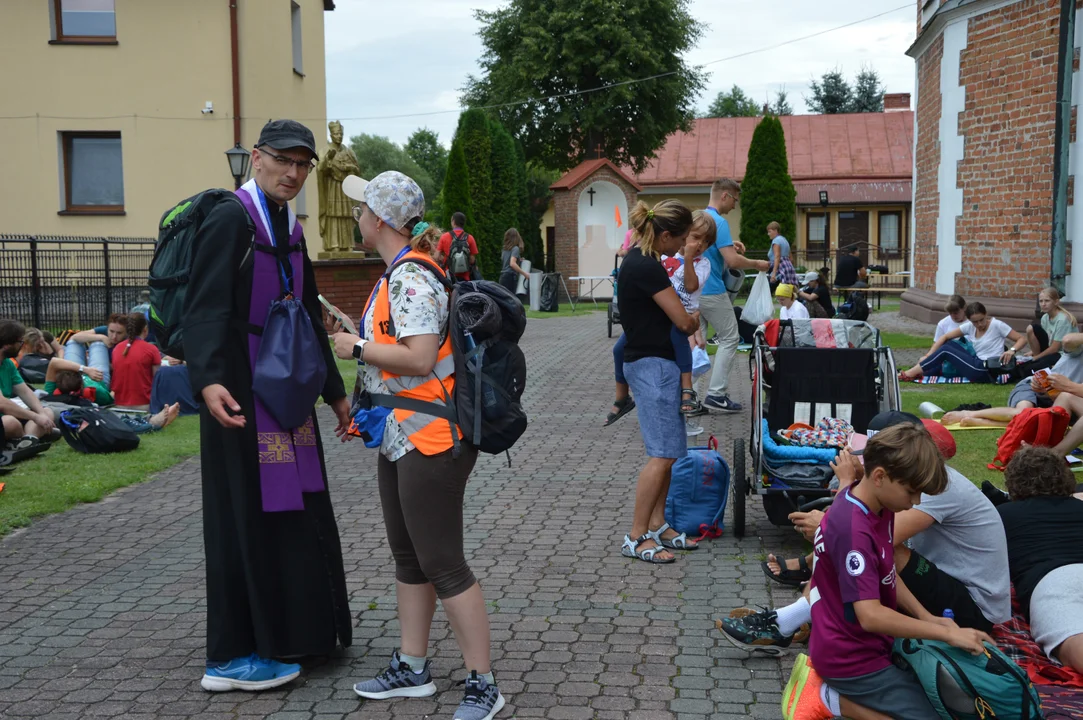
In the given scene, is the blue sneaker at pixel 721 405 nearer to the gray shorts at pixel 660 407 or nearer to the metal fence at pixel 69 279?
the gray shorts at pixel 660 407

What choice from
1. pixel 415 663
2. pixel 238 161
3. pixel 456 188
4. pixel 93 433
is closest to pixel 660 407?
pixel 415 663

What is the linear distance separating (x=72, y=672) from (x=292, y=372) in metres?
1.64

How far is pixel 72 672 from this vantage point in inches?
184

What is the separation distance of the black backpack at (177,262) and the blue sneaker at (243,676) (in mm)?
1231

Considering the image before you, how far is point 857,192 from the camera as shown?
4803 cm

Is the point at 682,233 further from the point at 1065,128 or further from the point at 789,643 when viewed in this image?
the point at 1065,128

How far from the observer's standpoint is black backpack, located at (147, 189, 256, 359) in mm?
4246

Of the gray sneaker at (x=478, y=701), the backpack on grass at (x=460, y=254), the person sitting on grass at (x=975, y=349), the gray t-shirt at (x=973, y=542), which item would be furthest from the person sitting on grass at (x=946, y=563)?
the backpack on grass at (x=460, y=254)

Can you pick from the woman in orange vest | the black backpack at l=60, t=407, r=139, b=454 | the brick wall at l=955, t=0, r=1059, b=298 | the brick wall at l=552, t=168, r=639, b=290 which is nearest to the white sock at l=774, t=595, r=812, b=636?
the woman in orange vest

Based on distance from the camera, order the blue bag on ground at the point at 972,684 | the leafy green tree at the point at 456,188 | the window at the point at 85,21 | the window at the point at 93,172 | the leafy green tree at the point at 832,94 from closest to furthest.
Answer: the blue bag on ground at the point at 972,684
the window at the point at 85,21
the window at the point at 93,172
the leafy green tree at the point at 456,188
the leafy green tree at the point at 832,94

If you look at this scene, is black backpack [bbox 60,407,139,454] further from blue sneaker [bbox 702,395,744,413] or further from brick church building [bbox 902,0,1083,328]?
brick church building [bbox 902,0,1083,328]

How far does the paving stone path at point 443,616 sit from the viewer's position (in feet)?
14.3

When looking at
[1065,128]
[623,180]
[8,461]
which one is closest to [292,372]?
[8,461]

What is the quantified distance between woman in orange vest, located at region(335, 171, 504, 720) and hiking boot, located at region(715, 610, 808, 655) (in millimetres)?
1067
